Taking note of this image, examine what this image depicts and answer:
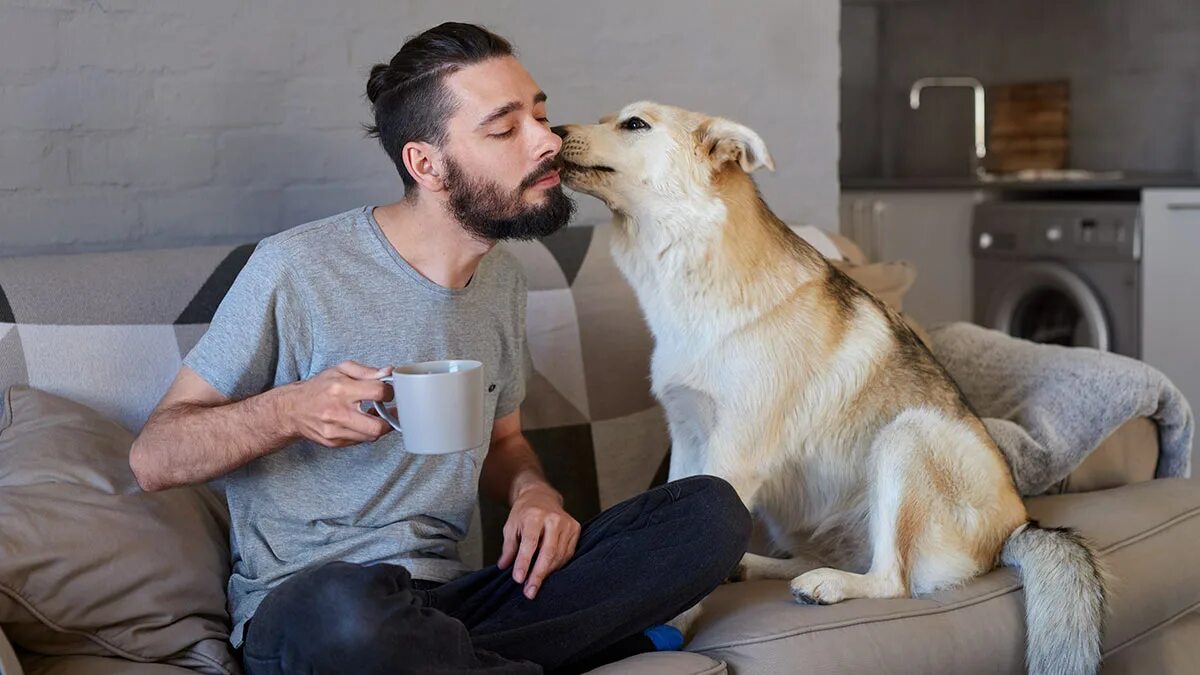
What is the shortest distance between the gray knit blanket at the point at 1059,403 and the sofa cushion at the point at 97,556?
1326mm

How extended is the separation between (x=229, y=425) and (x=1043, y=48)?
4.49 metres

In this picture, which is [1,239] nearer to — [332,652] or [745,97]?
[332,652]

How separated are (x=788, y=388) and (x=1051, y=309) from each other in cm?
314

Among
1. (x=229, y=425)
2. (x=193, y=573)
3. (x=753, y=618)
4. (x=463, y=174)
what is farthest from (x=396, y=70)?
(x=753, y=618)

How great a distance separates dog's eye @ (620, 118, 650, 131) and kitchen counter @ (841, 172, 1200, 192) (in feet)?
9.45

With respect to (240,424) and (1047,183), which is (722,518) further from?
(1047,183)

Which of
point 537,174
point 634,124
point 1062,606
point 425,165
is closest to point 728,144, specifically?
point 634,124

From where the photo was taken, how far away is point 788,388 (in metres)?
1.91

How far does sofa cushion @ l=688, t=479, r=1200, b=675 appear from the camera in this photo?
1.68 m

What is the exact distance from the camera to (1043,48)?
5203mm

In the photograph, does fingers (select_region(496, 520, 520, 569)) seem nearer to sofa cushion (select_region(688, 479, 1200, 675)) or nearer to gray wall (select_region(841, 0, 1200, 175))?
sofa cushion (select_region(688, 479, 1200, 675))

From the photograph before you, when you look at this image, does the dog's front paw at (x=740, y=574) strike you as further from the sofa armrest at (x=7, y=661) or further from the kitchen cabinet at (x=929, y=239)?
the kitchen cabinet at (x=929, y=239)

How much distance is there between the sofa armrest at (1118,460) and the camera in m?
2.30

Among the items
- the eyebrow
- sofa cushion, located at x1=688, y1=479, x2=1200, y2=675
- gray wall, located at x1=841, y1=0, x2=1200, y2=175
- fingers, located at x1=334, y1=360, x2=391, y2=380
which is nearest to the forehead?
the eyebrow
